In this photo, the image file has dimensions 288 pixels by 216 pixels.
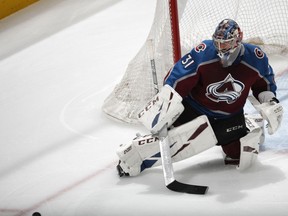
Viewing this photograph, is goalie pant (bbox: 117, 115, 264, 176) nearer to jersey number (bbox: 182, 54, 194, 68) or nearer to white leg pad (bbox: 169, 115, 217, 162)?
white leg pad (bbox: 169, 115, 217, 162)

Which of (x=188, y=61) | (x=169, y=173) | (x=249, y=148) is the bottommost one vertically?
(x=249, y=148)

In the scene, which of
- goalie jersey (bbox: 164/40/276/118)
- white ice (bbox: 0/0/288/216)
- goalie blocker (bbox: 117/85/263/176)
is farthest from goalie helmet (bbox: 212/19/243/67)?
white ice (bbox: 0/0/288/216)

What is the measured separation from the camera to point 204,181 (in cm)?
284

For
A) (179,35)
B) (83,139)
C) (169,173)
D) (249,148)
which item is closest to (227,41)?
(249,148)

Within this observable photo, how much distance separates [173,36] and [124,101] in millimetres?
497

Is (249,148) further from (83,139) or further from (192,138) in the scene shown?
(83,139)

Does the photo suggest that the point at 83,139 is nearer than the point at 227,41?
No

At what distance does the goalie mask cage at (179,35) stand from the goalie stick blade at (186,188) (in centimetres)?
70

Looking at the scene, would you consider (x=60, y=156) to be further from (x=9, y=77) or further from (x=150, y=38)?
(x=9, y=77)

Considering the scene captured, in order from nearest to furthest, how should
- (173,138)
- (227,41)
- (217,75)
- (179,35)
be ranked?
(227,41), (217,75), (173,138), (179,35)

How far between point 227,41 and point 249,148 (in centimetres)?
49

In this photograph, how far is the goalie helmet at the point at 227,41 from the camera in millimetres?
2650

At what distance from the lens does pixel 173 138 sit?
112 inches

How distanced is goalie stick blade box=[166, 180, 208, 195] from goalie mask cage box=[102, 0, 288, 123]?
70 cm
